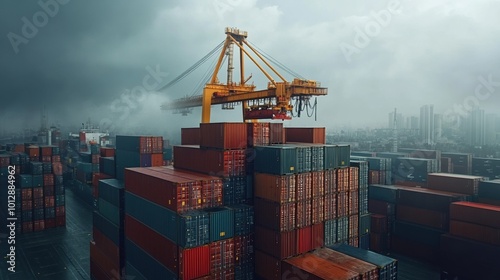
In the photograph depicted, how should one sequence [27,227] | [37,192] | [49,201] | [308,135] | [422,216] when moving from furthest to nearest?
[49,201]
[37,192]
[27,227]
[422,216]
[308,135]

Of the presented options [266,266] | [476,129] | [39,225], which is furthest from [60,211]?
[476,129]

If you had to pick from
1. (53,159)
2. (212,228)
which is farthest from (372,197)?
(53,159)

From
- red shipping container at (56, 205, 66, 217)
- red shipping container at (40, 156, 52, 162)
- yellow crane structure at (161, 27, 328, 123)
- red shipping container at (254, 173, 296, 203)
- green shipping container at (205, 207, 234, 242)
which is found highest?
yellow crane structure at (161, 27, 328, 123)

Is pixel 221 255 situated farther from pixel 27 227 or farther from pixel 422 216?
pixel 27 227

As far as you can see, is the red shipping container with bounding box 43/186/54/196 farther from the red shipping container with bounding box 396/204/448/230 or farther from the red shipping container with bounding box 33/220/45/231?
the red shipping container with bounding box 396/204/448/230

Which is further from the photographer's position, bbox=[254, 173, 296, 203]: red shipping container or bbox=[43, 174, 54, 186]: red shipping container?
bbox=[43, 174, 54, 186]: red shipping container

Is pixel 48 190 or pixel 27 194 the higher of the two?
pixel 48 190

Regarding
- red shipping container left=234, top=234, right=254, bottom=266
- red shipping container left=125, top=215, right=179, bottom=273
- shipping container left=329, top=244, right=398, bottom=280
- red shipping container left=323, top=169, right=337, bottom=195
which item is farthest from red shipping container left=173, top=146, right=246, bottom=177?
shipping container left=329, top=244, right=398, bottom=280

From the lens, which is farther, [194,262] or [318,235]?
[318,235]
